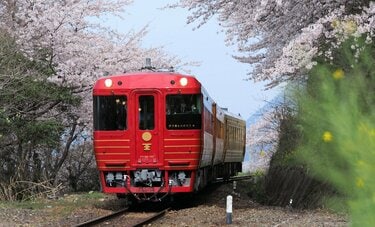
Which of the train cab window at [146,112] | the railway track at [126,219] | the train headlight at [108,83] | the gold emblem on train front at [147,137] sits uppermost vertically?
the train headlight at [108,83]

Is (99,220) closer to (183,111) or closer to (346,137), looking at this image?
(183,111)

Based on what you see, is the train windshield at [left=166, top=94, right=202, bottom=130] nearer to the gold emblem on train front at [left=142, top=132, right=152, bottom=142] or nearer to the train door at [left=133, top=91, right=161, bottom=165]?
the train door at [left=133, top=91, right=161, bottom=165]

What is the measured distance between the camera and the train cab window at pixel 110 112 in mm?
12664

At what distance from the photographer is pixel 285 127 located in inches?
589

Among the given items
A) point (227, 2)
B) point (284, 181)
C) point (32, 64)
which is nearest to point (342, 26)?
point (227, 2)

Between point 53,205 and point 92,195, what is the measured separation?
118 inches

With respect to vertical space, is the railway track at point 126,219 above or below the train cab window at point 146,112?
below

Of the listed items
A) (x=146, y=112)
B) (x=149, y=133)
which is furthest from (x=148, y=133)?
(x=146, y=112)

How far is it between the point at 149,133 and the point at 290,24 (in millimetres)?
3203

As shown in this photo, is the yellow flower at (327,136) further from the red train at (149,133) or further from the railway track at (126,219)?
the red train at (149,133)

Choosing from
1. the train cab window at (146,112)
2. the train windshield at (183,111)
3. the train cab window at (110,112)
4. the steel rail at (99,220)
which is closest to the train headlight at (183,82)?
the train windshield at (183,111)

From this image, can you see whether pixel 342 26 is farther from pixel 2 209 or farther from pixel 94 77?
pixel 94 77

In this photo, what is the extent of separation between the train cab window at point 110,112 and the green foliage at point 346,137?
929 centimetres

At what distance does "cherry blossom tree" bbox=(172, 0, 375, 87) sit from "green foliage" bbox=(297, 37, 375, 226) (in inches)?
203
